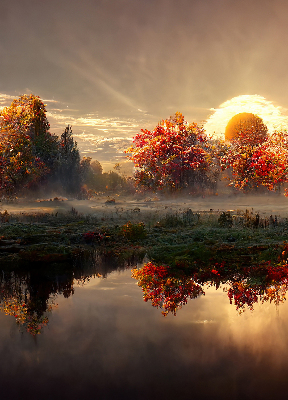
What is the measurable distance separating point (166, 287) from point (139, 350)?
4.31 m

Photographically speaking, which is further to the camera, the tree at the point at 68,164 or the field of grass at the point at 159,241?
the tree at the point at 68,164

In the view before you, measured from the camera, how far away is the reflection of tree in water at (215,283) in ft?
33.6

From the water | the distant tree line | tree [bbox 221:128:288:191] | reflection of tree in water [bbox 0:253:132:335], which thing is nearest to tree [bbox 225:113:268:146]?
tree [bbox 221:128:288:191]

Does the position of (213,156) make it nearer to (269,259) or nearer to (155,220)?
(155,220)

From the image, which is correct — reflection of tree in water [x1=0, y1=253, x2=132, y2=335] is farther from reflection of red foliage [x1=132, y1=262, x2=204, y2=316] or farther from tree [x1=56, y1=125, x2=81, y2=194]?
tree [x1=56, y1=125, x2=81, y2=194]

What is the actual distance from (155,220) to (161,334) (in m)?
22.0

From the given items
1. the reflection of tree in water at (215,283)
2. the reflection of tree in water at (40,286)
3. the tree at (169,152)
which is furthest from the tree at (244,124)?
the reflection of tree in water at (40,286)

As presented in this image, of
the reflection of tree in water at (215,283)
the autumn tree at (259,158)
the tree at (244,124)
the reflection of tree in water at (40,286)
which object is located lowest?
the reflection of tree in water at (40,286)

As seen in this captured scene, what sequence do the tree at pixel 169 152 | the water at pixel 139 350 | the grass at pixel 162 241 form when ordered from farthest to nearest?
the tree at pixel 169 152 < the grass at pixel 162 241 < the water at pixel 139 350

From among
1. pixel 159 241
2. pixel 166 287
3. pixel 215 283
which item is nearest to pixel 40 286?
pixel 166 287

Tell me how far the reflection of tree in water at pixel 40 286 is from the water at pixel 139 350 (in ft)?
0.25

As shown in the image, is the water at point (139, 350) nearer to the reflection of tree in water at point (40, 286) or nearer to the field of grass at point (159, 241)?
the reflection of tree in water at point (40, 286)

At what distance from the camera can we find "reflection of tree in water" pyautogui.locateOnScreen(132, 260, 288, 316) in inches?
403

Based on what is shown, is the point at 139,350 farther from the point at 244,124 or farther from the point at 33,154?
the point at 244,124
